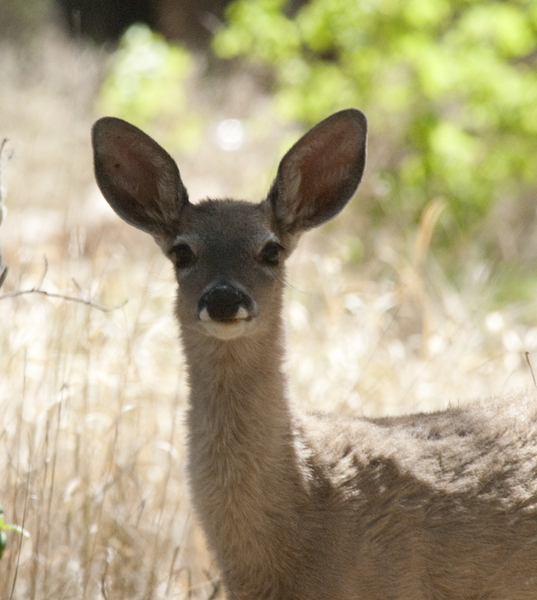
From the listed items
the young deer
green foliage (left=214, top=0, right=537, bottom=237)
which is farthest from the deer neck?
green foliage (left=214, top=0, right=537, bottom=237)

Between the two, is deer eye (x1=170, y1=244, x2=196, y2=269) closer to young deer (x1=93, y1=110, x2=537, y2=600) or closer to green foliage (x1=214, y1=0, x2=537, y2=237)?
young deer (x1=93, y1=110, x2=537, y2=600)

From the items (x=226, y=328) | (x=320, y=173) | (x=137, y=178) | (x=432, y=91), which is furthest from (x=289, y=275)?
(x=432, y=91)

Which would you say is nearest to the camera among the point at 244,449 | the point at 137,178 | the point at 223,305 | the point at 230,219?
the point at 223,305

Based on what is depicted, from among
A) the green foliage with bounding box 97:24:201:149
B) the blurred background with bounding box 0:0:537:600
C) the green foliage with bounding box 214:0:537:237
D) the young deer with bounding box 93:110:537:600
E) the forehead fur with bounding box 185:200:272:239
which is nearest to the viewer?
the young deer with bounding box 93:110:537:600

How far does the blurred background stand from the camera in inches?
139

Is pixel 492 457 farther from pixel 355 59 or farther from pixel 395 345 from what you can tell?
pixel 355 59

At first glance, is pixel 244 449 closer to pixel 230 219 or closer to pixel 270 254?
pixel 270 254

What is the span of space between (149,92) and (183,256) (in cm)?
848

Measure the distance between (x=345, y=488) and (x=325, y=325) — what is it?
2.58 m

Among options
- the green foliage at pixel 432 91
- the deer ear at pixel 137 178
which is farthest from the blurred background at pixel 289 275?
the deer ear at pixel 137 178

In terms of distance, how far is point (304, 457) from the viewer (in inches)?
110

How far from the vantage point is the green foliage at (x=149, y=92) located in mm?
10875

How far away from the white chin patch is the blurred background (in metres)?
0.41

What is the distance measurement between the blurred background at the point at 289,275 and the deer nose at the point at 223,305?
0.46 meters
